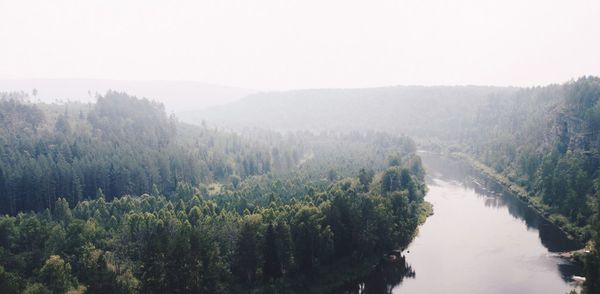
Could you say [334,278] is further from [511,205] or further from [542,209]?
[511,205]

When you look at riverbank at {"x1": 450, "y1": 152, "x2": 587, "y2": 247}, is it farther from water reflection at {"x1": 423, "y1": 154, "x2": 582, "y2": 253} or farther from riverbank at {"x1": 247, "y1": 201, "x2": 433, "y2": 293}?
riverbank at {"x1": 247, "y1": 201, "x2": 433, "y2": 293}

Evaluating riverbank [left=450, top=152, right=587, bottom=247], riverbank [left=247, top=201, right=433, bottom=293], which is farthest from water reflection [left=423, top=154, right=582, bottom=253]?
riverbank [left=247, top=201, right=433, bottom=293]

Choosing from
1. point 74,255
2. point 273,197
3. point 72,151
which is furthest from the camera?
point 72,151

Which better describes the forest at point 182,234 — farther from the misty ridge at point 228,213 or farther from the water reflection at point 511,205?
the water reflection at point 511,205

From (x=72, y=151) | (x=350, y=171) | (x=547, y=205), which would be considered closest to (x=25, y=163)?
(x=72, y=151)

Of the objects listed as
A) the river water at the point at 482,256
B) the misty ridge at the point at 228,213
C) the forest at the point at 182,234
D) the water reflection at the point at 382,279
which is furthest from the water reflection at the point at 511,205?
the water reflection at the point at 382,279

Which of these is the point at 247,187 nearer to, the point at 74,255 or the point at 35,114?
the point at 74,255

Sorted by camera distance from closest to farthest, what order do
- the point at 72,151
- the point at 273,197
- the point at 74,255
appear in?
the point at 74,255
the point at 273,197
the point at 72,151

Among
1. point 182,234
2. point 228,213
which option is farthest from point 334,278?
point 182,234
